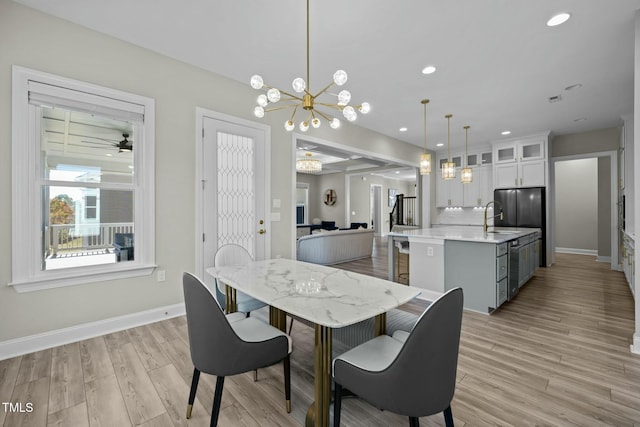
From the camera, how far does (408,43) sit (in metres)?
2.75

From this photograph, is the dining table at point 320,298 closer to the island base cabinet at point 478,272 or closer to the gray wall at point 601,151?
the island base cabinet at point 478,272

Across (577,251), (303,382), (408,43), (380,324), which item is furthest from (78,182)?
(577,251)

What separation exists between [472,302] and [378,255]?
12.6 feet

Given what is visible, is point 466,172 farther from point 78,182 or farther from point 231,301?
point 78,182

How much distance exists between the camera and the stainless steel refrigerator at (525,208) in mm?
5703

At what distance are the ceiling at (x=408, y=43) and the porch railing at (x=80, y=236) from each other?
1834mm

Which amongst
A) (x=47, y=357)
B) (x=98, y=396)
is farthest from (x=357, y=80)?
(x=47, y=357)

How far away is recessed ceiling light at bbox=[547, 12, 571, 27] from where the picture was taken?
2328 millimetres

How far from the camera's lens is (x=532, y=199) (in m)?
5.80

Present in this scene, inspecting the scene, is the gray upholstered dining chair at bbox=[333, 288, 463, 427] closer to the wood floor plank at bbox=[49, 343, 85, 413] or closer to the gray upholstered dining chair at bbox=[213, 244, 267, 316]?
the gray upholstered dining chair at bbox=[213, 244, 267, 316]

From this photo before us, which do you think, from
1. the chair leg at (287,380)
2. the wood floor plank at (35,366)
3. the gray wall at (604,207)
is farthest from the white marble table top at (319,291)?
the gray wall at (604,207)

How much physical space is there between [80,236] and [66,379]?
1.26 m

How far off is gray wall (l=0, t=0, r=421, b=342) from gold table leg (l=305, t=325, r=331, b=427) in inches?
91.3

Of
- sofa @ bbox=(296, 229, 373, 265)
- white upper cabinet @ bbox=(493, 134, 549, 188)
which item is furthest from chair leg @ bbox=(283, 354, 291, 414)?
white upper cabinet @ bbox=(493, 134, 549, 188)
